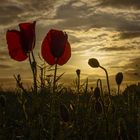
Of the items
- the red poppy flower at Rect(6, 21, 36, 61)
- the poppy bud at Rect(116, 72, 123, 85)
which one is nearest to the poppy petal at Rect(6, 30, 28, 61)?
the red poppy flower at Rect(6, 21, 36, 61)

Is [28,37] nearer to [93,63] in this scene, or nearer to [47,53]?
[47,53]

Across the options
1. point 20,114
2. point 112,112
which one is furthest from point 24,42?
point 20,114

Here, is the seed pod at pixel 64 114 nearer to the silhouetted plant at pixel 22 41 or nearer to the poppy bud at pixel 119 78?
the silhouetted plant at pixel 22 41

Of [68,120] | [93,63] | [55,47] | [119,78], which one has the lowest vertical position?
[68,120]

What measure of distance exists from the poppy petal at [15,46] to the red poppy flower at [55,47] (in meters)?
0.16

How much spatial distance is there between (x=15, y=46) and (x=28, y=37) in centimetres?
15

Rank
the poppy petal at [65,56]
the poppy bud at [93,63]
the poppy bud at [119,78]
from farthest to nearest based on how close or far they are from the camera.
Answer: the poppy bud at [119,78]
the poppy bud at [93,63]
the poppy petal at [65,56]

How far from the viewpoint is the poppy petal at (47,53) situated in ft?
10.6

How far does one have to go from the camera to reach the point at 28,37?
128 inches

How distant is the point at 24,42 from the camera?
3258 mm

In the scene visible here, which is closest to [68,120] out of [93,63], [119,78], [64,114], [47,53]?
[64,114]

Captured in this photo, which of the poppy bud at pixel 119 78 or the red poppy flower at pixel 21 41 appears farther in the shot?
the poppy bud at pixel 119 78

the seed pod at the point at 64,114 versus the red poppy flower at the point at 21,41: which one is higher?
the red poppy flower at the point at 21,41

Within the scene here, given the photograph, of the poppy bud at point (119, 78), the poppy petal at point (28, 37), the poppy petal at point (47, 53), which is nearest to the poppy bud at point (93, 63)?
the poppy petal at point (47, 53)
